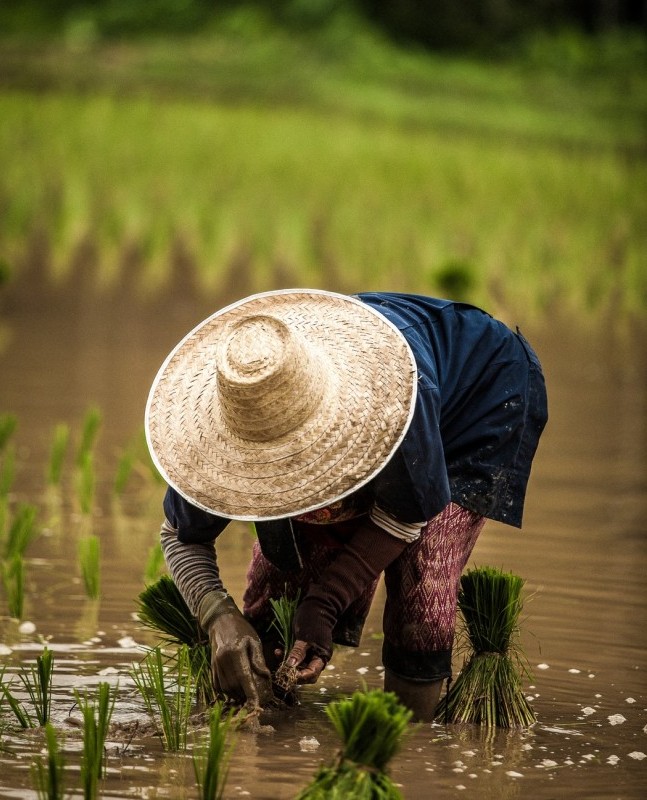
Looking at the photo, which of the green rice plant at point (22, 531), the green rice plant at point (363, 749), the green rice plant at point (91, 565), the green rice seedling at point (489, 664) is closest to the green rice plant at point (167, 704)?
the green rice plant at point (363, 749)

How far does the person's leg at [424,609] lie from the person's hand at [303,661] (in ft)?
0.88

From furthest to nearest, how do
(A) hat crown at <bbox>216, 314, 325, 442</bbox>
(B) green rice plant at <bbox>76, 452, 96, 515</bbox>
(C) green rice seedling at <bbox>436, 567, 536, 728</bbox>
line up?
(B) green rice plant at <bbox>76, 452, 96, 515</bbox>
(C) green rice seedling at <bbox>436, 567, 536, 728</bbox>
(A) hat crown at <bbox>216, 314, 325, 442</bbox>

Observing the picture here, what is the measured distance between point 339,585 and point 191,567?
297mm

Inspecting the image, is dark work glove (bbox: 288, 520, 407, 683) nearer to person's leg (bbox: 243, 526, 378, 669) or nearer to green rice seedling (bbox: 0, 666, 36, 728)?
person's leg (bbox: 243, 526, 378, 669)

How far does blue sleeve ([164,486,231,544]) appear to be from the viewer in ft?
9.36

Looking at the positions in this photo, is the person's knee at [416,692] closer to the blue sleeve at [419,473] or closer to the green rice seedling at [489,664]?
the green rice seedling at [489,664]

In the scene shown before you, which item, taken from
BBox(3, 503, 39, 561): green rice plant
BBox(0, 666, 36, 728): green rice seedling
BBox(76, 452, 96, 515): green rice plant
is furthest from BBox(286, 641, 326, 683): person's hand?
BBox(76, 452, 96, 515): green rice plant

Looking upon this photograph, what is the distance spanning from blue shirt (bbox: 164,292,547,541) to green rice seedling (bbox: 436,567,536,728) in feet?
0.53

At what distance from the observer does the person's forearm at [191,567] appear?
9.43 ft

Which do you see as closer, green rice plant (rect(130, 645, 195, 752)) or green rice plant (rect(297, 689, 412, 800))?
green rice plant (rect(297, 689, 412, 800))

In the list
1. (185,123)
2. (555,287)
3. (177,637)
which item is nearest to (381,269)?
(555,287)

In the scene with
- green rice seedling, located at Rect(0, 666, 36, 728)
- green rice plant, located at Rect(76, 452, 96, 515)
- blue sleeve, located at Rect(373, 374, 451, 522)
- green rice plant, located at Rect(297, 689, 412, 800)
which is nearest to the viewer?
green rice plant, located at Rect(297, 689, 412, 800)

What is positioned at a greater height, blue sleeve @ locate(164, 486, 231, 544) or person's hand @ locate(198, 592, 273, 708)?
blue sleeve @ locate(164, 486, 231, 544)

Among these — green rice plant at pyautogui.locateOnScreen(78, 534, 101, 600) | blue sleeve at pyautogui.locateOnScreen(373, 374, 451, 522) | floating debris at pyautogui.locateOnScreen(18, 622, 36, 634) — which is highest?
blue sleeve at pyautogui.locateOnScreen(373, 374, 451, 522)
